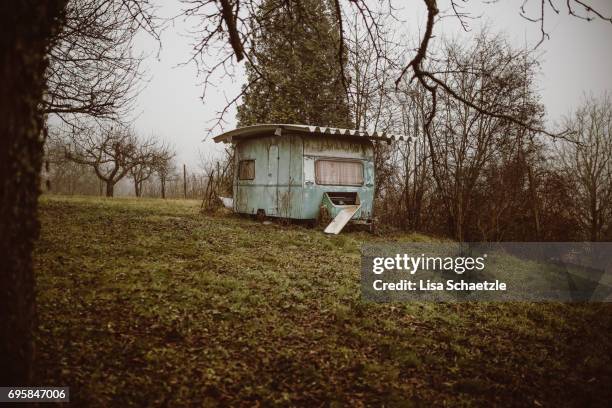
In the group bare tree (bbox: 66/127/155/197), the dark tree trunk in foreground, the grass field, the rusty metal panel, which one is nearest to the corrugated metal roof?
the rusty metal panel

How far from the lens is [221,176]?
16.5 m

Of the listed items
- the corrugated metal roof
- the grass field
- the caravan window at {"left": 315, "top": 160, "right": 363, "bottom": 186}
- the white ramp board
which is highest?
the corrugated metal roof

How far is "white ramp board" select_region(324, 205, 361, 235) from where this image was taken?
1091 centimetres

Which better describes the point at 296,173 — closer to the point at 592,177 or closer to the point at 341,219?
the point at 341,219

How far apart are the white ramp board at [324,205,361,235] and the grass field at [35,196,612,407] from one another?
13.3ft

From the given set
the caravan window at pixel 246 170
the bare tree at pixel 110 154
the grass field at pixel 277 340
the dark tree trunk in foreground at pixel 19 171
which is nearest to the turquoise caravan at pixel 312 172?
the caravan window at pixel 246 170

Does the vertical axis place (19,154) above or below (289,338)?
above

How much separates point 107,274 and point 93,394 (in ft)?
9.21

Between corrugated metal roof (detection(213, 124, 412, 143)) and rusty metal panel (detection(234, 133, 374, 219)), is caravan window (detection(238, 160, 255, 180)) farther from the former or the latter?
corrugated metal roof (detection(213, 124, 412, 143))

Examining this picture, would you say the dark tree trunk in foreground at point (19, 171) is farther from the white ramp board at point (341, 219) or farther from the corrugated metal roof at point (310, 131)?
the corrugated metal roof at point (310, 131)

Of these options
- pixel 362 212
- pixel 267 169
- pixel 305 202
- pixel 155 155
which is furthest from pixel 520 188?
pixel 155 155

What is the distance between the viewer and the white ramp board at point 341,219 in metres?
10.9

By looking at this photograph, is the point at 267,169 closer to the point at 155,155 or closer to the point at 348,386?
the point at 348,386

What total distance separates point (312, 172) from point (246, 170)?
3.48 m
